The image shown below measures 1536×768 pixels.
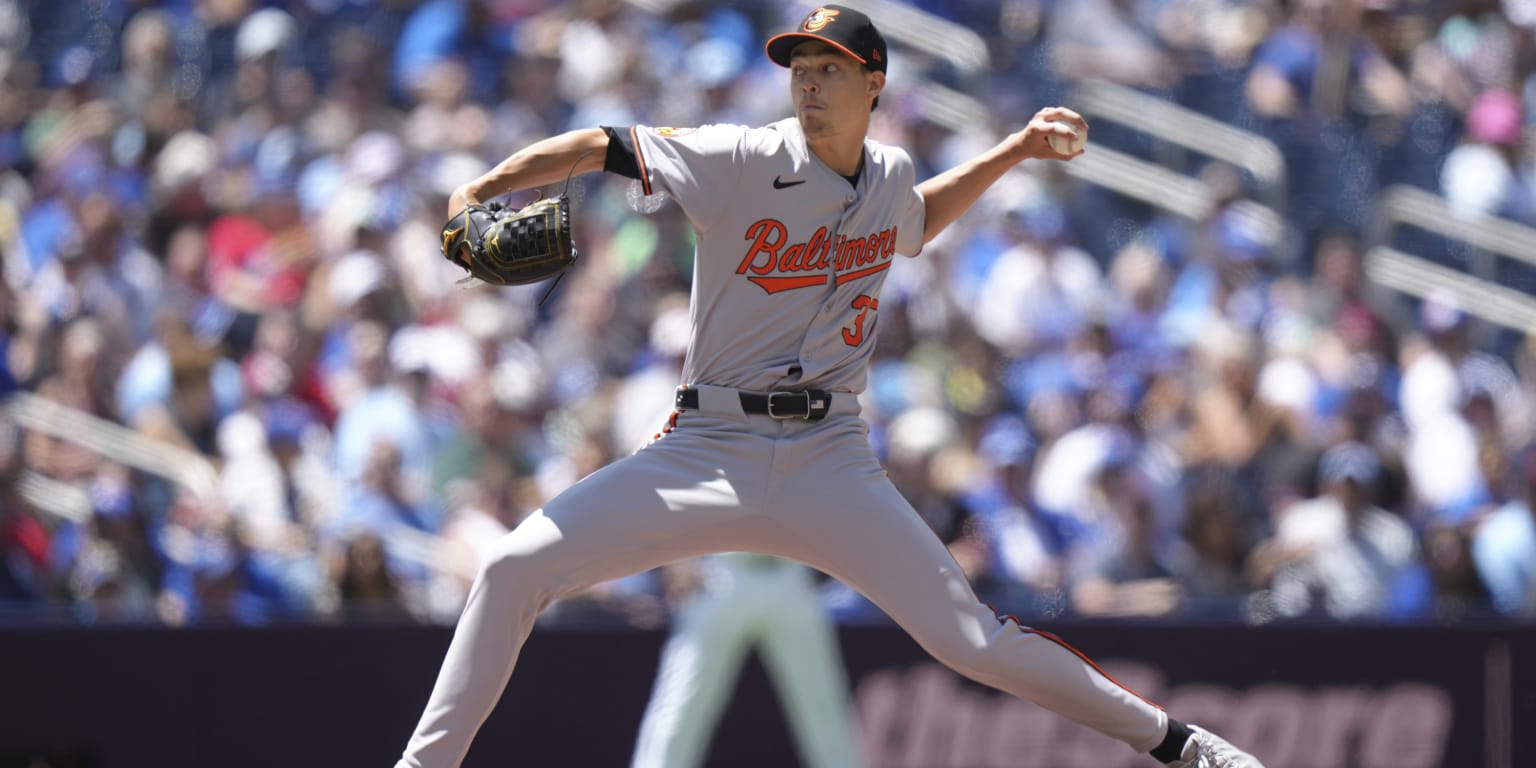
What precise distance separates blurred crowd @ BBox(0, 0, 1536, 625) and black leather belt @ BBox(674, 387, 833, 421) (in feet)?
8.96

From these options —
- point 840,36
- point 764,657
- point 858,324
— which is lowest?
point 764,657

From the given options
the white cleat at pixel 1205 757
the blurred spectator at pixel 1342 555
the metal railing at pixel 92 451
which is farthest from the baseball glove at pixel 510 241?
the blurred spectator at pixel 1342 555

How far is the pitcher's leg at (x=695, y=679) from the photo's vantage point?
22.4 feet

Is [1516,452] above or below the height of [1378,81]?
below

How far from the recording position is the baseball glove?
4348 mm

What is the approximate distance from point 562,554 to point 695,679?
8.21 feet

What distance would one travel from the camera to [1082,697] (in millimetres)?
4652

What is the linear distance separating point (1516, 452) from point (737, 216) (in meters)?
5.60

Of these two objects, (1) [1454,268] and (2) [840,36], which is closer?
(2) [840,36]

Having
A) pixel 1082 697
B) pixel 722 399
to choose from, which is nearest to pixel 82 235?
pixel 722 399

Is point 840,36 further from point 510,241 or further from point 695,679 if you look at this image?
point 695,679

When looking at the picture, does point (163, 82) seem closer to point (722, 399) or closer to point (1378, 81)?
point (1378, 81)

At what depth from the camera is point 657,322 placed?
9.33 m

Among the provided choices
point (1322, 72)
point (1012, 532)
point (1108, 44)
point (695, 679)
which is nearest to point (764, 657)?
point (695, 679)
